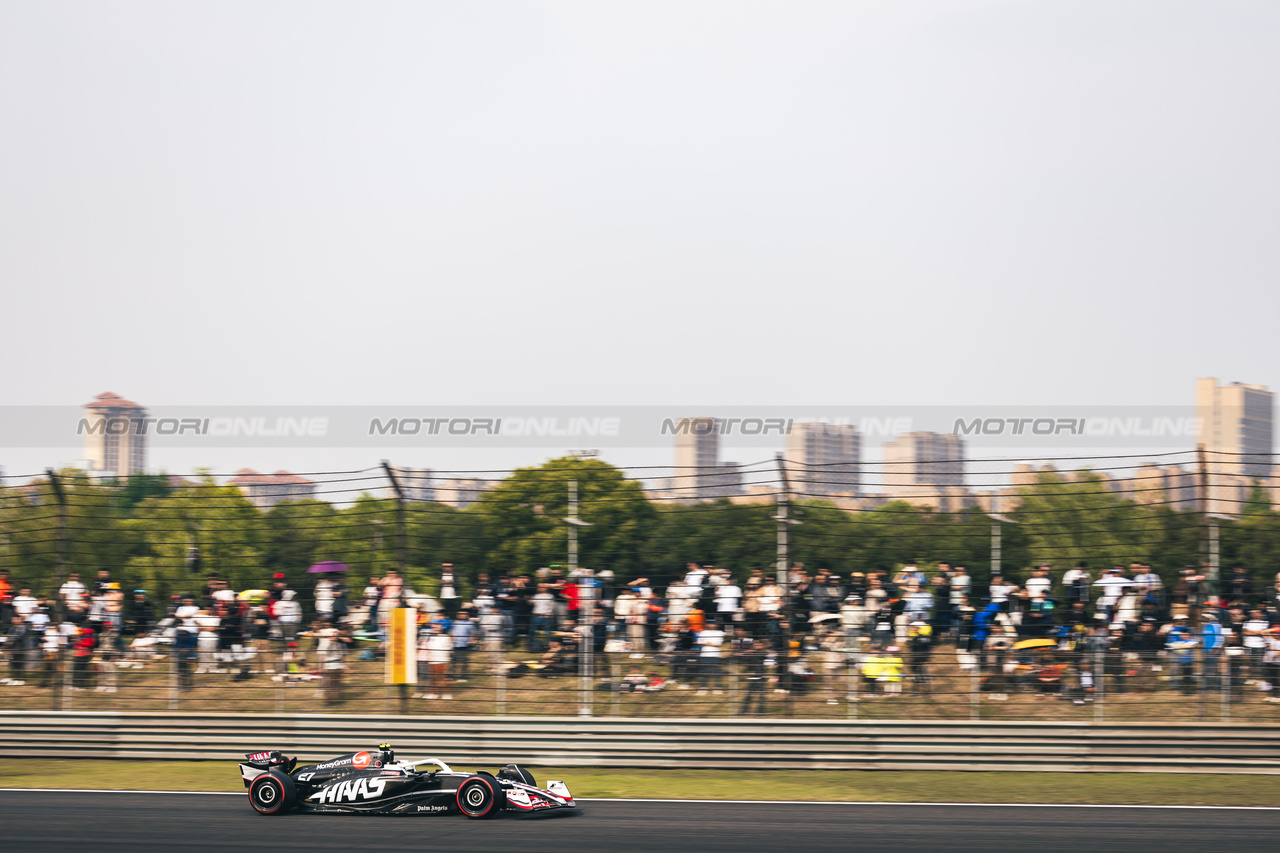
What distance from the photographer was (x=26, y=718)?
13.5 metres

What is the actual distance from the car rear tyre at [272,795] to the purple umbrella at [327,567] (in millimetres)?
4530

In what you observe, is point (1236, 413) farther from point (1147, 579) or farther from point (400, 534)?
point (400, 534)

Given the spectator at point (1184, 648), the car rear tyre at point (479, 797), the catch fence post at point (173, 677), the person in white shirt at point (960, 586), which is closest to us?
the car rear tyre at point (479, 797)

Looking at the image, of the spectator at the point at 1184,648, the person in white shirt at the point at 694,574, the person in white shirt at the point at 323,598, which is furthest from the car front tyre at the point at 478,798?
the spectator at the point at 1184,648

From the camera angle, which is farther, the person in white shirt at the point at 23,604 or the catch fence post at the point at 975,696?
the person in white shirt at the point at 23,604

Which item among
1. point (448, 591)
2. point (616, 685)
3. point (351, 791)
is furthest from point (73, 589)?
point (616, 685)

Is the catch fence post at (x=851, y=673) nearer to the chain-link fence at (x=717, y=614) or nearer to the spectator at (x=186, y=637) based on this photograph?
the chain-link fence at (x=717, y=614)

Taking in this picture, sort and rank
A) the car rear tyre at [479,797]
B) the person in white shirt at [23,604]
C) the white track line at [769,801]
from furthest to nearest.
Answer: the person in white shirt at [23,604]
the white track line at [769,801]
the car rear tyre at [479,797]

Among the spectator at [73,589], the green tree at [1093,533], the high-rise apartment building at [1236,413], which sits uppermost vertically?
the high-rise apartment building at [1236,413]

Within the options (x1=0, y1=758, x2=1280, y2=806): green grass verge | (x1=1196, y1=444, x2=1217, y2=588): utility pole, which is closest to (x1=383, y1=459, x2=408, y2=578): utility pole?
(x1=0, y1=758, x2=1280, y2=806): green grass verge

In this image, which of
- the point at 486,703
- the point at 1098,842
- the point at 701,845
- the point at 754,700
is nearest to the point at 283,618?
the point at 486,703

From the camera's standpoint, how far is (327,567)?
14773mm

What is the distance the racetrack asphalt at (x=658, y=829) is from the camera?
8.71 meters

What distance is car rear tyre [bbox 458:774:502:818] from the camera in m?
9.95
